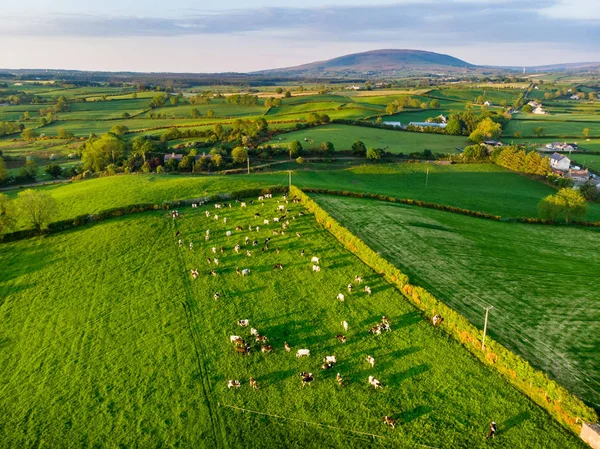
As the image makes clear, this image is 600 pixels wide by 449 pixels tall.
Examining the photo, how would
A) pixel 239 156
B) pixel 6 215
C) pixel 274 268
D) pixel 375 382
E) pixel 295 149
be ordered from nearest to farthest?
1. pixel 375 382
2. pixel 274 268
3. pixel 6 215
4. pixel 239 156
5. pixel 295 149

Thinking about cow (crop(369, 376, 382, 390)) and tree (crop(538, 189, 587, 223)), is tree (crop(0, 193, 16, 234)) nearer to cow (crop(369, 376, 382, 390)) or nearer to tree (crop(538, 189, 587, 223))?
cow (crop(369, 376, 382, 390))

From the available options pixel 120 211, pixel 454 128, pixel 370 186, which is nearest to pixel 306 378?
pixel 120 211

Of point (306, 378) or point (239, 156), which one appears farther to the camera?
point (239, 156)

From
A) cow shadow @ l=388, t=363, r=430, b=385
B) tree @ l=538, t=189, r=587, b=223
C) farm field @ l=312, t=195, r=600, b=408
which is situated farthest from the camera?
tree @ l=538, t=189, r=587, b=223

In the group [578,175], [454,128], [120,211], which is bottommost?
[578,175]

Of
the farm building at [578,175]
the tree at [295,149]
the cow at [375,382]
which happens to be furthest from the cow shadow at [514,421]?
the farm building at [578,175]

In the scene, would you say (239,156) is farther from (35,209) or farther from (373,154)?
(35,209)

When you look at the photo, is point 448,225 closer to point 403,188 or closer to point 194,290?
point 403,188

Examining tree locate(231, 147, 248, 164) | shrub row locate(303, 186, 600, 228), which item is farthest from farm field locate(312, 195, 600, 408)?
tree locate(231, 147, 248, 164)
